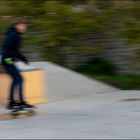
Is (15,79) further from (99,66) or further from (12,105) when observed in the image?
(99,66)

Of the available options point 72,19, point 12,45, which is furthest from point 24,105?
point 72,19

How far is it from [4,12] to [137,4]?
3589 mm

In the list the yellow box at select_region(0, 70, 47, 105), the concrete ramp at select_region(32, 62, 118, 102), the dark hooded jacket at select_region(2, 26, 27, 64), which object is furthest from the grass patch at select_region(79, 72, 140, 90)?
the dark hooded jacket at select_region(2, 26, 27, 64)

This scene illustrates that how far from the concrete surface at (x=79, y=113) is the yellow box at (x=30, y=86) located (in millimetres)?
241

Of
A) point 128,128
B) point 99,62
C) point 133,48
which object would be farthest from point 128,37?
point 128,128

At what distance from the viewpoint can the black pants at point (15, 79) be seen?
10.0 metres

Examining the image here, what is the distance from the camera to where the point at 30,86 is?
11008mm

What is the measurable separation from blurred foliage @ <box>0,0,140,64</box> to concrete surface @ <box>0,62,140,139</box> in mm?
1247

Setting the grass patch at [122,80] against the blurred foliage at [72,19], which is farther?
the blurred foliage at [72,19]

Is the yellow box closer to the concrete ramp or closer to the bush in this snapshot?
the concrete ramp

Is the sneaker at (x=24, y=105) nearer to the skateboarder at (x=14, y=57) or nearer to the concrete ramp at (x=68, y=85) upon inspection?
the skateboarder at (x=14, y=57)

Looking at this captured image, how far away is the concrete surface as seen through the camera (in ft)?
27.3

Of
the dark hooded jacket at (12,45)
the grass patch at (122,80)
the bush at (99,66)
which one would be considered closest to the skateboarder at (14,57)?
the dark hooded jacket at (12,45)

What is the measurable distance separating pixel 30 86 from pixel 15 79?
929 mm
